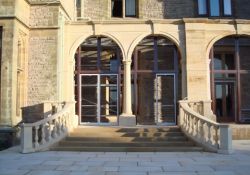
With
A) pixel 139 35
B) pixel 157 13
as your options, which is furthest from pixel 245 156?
pixel 157 13

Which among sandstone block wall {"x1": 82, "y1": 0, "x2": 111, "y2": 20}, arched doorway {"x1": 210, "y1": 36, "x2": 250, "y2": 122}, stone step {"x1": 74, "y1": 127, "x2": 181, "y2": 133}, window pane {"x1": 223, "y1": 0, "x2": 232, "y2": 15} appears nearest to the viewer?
stone step {"x1": 74, "y1": 127, "x2": 181, "y2": 133}

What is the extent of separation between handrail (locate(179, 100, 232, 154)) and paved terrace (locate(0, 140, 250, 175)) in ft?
1.27

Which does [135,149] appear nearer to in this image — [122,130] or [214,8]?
[122,130]

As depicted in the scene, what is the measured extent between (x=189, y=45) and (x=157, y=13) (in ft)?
15.8

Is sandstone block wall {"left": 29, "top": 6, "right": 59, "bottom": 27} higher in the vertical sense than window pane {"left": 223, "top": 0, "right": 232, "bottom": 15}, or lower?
lower

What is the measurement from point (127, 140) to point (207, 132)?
2.59 metres

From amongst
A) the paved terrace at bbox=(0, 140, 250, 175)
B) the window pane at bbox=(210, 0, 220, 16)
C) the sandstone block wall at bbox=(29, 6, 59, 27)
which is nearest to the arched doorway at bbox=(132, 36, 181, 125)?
the window pane at bbox=(210, 0, 220, 16)

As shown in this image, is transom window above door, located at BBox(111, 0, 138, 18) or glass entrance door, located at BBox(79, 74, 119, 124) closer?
glass entrance door, located at BBox(79, 74, 119, 124)

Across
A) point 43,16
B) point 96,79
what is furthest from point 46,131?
point 96,79

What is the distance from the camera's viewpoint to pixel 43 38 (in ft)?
46.4

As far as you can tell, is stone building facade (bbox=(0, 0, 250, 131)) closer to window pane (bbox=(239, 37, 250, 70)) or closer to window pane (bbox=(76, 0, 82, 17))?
window pane (bbox=(76, 0, 82, 17))

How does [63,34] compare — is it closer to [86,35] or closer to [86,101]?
[86,35]

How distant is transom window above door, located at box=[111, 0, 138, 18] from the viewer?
64.8 feet

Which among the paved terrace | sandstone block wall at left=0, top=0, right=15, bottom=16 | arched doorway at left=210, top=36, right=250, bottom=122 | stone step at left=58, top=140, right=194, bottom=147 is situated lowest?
the paved terrace
